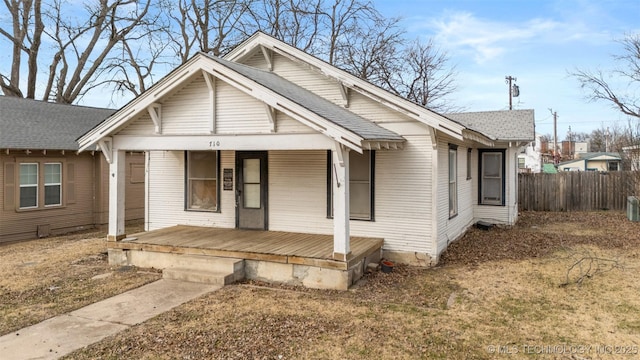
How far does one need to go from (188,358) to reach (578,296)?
5741 mm

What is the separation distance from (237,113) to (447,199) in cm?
501

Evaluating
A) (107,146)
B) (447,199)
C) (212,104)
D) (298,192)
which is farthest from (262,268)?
(447,199)

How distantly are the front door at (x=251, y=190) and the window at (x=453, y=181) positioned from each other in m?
4.39

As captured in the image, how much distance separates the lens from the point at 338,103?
369 inches

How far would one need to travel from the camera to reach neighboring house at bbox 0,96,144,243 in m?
12.2

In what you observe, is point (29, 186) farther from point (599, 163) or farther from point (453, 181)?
point (599, 163)

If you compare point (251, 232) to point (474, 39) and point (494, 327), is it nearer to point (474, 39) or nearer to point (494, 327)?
point (494, 327)

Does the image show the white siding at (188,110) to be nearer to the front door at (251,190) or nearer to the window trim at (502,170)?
the front door at (251,190)

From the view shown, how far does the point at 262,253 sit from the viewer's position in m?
7.51

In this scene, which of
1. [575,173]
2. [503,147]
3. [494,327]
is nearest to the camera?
[494,327]

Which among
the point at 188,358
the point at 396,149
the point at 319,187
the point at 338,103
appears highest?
the point at 338,103

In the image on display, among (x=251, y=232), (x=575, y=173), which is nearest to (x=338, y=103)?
(x=251, y=232)

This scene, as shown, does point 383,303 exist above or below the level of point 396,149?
below

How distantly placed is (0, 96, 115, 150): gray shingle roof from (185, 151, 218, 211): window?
5.38m
